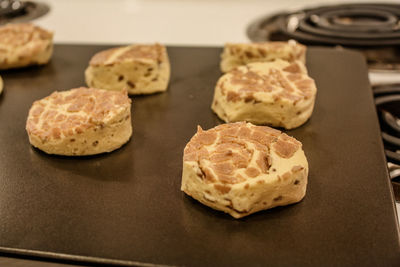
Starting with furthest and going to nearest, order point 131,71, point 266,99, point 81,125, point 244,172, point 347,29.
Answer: point 347,29
point 131,71
point 266,99
point 81,125
point 244,172

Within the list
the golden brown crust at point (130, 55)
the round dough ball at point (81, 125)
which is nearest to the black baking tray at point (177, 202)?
the round dough ball at point (81, 125)

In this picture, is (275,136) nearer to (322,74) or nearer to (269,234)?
(269,234)

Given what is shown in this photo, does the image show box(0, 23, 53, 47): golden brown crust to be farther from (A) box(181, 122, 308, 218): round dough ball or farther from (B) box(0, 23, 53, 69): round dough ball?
(A) box(181, 122, 308, 218): round dough ball

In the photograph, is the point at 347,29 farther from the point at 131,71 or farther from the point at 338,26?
the point at 131,71

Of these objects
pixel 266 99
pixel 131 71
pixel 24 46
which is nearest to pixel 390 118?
pixel 266 99

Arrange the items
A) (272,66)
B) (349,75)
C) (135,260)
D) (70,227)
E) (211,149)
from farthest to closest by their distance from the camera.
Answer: (349,75), (272,66), (211,149), (70,227), (135,260)

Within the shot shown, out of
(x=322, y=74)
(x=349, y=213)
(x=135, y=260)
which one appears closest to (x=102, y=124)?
(x=135, y=260)

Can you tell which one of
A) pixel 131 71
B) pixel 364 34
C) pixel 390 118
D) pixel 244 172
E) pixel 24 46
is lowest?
pixel 390 118
